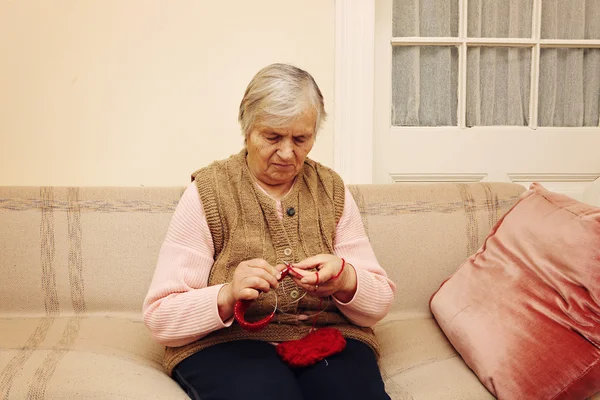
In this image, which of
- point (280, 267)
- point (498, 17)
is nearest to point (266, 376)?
point (280, 267)

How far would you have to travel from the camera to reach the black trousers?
1.25 metres

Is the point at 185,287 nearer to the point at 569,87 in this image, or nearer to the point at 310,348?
the point at 310,348

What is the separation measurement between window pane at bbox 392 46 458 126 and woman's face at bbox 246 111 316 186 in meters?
1.01

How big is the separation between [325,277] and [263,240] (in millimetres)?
234

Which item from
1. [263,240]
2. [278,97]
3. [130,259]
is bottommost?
[130,259]

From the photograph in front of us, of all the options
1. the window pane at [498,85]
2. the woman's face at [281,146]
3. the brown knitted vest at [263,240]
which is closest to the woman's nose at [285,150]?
the woman's face at [281,146]

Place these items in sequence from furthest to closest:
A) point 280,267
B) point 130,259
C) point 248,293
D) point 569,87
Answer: point 569,87 < point 130,259 < point 280,267 < point 248,293

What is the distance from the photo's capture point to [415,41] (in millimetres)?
2369

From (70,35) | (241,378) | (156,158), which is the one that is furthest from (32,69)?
(241,378)

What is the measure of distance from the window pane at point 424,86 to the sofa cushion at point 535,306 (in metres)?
0.78

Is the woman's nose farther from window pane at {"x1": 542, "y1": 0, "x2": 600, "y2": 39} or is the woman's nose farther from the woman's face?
window pane at {"x1": 542, "y1": 0, "x2": 600, "y2": 39}

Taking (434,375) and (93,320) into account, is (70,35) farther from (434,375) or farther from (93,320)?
(434,375)

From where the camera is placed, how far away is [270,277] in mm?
1276

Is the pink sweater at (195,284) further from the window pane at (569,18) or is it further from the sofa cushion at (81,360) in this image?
the window pane at (569,18)
